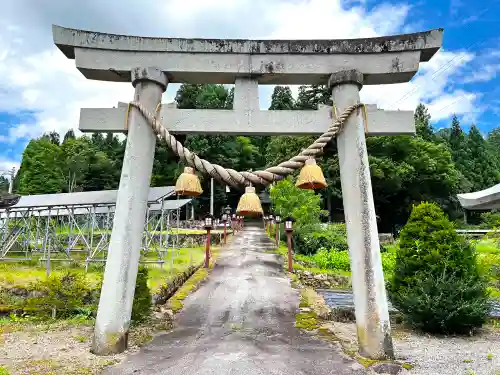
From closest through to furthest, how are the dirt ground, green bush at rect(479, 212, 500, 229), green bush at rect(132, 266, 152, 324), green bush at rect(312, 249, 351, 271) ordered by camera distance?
1. the dirt ground
2. green bush at rect(132, 266, 152, 324)
3. green bush at rect(479, 212, 500, 229)
4. green bush at rect(312, 249, 351, 271)

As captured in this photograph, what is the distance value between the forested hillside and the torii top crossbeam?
75.6ft

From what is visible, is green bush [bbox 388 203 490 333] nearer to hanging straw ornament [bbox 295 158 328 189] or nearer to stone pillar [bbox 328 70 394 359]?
stone pillar [bbox 328 70 394 359]

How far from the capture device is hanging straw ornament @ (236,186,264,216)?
445cm

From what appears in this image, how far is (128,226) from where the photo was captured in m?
5.23

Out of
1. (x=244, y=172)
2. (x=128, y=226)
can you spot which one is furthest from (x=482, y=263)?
(x=128, y=226)

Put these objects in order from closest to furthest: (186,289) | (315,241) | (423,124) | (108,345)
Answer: (108,345), (186,289), (315,241), (423,124)

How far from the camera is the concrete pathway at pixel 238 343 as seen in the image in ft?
15.7

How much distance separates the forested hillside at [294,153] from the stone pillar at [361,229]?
23951 mm

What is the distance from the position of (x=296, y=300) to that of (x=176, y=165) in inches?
1486

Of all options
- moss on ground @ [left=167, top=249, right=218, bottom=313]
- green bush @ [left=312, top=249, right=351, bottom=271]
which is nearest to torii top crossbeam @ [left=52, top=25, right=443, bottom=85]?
moss on ground @ [left=167, top=249, right=218, bottom=313]

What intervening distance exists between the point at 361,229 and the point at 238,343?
2814 millimetres

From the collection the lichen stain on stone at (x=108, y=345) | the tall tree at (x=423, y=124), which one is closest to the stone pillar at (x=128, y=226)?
the lichen stain on stone at (x=108, y=345)

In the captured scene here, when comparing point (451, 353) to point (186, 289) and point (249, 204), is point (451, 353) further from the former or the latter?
point (186, 289)

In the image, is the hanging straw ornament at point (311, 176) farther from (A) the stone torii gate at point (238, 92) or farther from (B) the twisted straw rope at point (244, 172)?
(A) the stone torii gate at point (238, 92)
